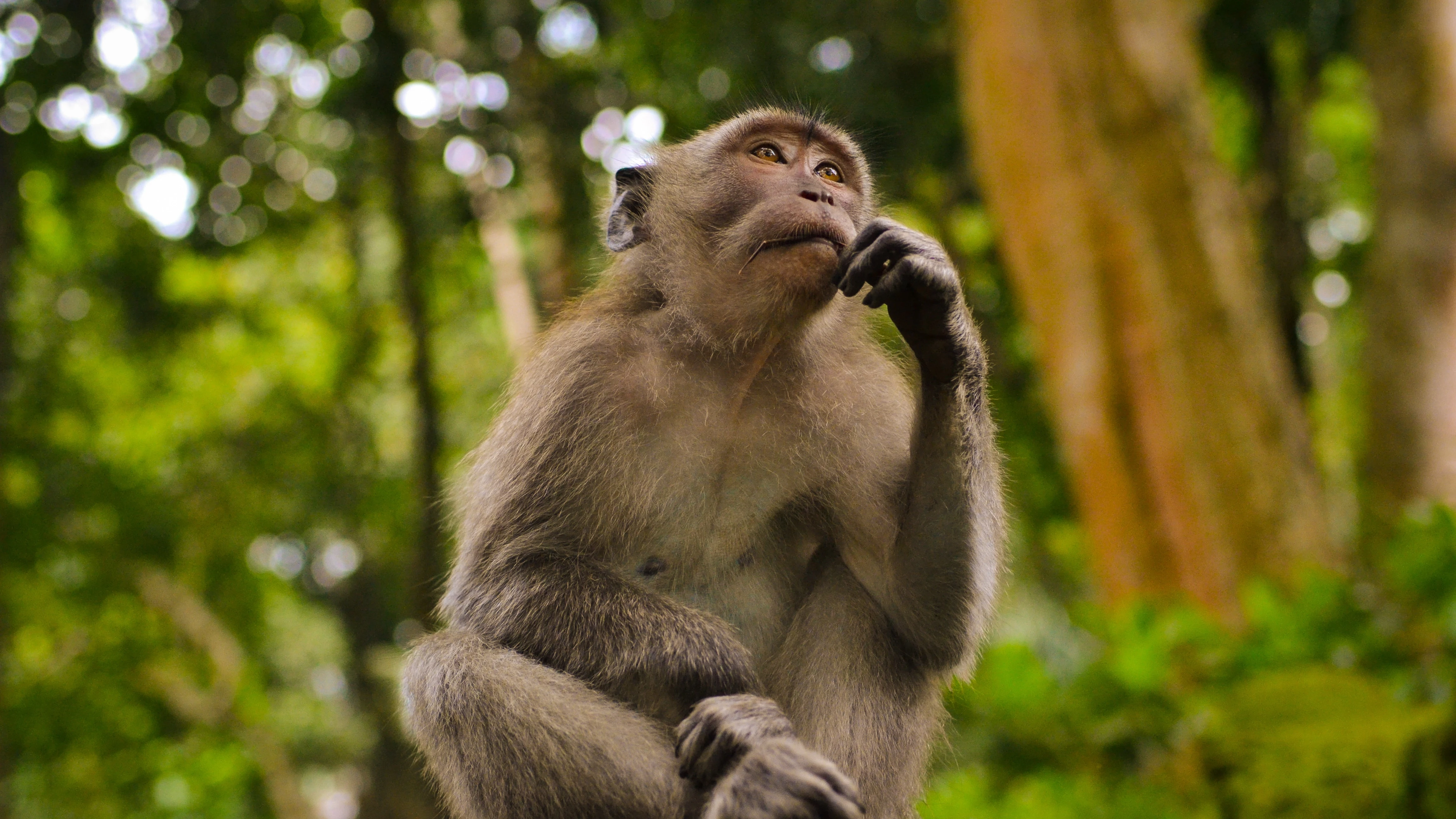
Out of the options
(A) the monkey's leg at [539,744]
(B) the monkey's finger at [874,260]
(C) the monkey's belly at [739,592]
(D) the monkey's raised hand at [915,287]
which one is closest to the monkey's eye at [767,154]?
(D) the monkey's raised hand at [915,287]

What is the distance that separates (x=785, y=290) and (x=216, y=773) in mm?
12576

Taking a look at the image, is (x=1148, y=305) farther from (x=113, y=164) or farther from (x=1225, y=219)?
(x=113, y=164)

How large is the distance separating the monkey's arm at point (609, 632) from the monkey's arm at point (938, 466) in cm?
38

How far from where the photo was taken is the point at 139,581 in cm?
1373

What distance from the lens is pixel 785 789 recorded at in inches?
76.5

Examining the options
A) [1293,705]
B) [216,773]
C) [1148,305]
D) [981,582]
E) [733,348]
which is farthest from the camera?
[216,773]

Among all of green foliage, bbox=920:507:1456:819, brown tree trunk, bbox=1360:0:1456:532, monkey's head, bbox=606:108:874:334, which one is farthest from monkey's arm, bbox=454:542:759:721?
brown tree trunk, bbox=1360:0:1456:532

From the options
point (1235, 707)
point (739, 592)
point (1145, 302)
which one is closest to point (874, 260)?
point (739, 592)

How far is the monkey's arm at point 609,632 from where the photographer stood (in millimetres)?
2260

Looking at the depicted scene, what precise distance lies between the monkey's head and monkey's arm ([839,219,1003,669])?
20 centimetres

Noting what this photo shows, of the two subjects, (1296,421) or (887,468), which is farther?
(1296,421)

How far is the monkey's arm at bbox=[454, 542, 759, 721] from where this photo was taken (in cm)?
226

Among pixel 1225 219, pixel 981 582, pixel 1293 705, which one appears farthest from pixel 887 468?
pixel 1225 219

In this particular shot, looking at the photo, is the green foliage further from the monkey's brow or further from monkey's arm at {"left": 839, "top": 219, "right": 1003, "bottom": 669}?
the monkey's brow
